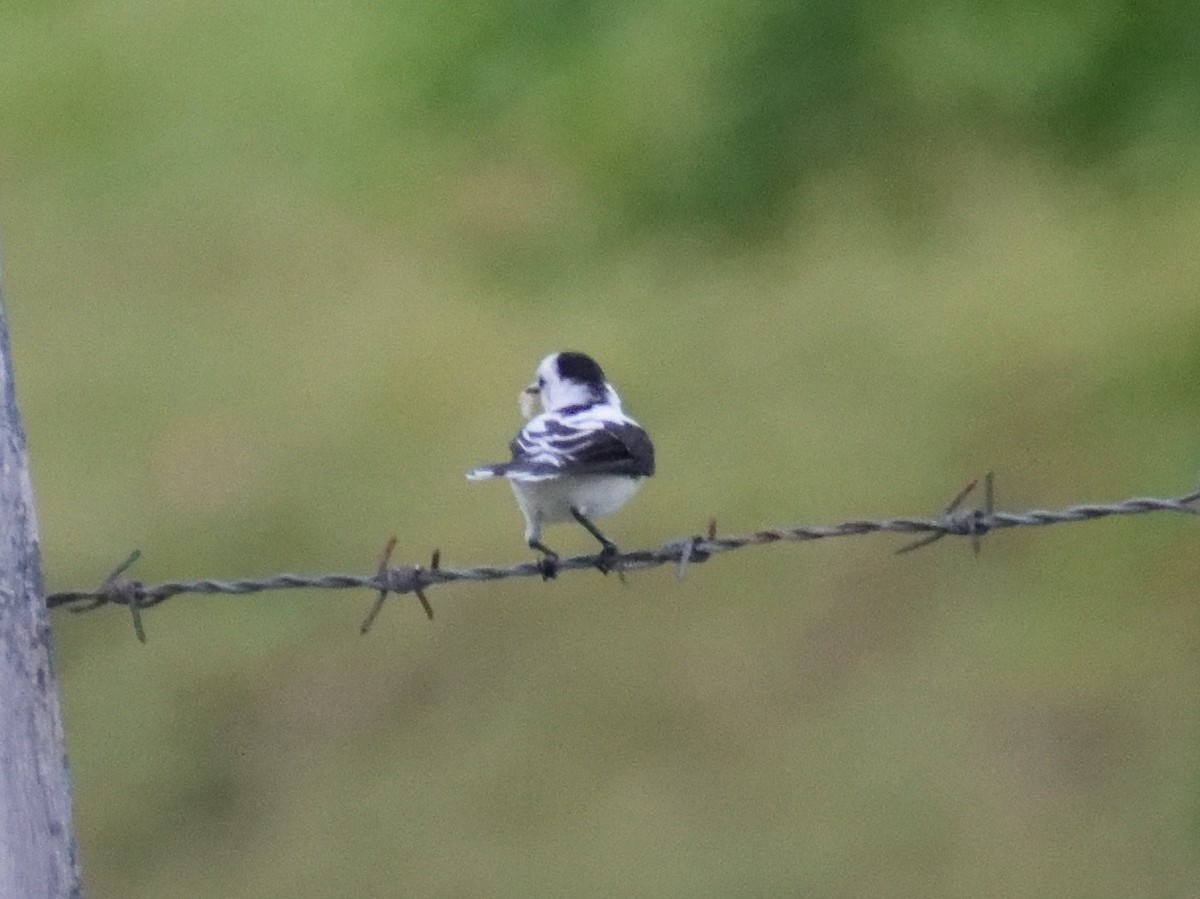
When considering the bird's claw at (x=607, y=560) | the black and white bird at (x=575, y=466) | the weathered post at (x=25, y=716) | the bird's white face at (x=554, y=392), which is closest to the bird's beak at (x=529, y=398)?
the bird's white face at (x=554, y=392)

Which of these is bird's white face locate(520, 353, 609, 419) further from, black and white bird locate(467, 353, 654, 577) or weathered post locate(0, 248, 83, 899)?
weathered post locate(0, 248, 83, 899)

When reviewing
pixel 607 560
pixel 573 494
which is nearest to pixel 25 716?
pixel 607 560

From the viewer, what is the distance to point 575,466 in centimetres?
323

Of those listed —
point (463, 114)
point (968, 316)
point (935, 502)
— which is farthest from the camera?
point (463, 114)

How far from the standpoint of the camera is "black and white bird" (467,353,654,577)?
127 inches

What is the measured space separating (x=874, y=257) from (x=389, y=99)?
5.62 ft

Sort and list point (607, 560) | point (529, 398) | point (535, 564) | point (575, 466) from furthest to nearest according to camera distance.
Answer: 1. point (529, 398)
2. point (575, 466)
3. point (607, 560)
4. point (535, 564)

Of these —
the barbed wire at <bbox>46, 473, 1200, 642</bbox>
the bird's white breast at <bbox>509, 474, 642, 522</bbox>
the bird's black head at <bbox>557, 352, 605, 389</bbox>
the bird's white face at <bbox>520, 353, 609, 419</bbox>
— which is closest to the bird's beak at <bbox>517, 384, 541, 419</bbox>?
the bird's white face at <bbox>520, 353, 609, 419</bbox>

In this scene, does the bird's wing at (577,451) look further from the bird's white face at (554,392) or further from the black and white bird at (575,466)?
the bird's white face at (554,392)

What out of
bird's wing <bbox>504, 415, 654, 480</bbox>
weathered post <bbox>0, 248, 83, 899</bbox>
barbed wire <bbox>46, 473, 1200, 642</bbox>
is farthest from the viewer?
bird's wing <bbox>504, 415, 654, 480</bbox>

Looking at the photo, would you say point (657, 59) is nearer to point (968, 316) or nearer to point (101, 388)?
point (968, 316)

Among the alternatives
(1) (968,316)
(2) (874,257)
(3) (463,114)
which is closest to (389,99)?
(3) (463,114)

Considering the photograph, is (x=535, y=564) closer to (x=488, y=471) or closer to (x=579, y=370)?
(x=488, y=471)

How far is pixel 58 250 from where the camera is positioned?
5512mm
